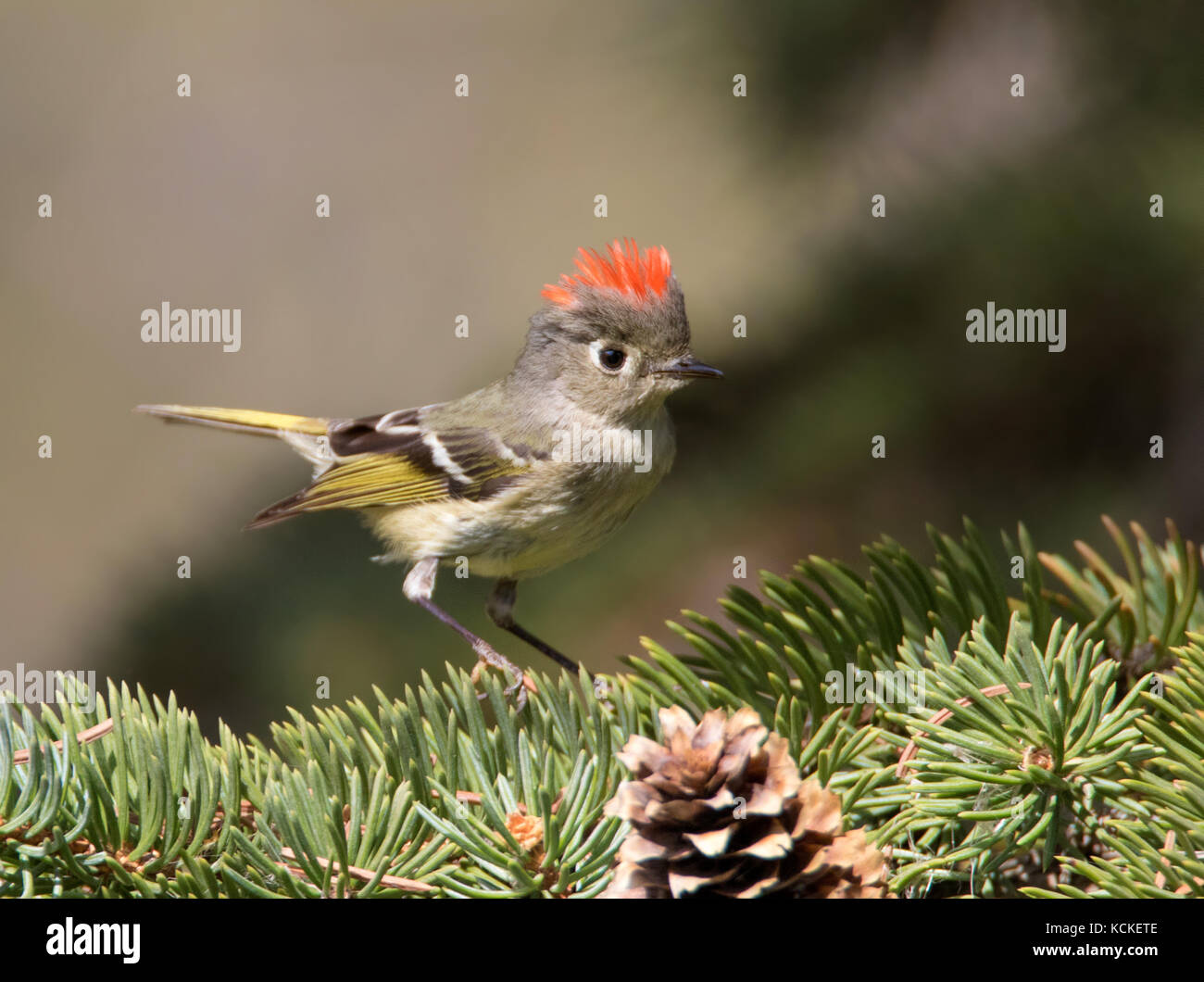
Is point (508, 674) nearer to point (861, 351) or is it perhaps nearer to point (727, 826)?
point (727, 826)

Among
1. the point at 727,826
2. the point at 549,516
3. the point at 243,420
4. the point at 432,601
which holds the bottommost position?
the point at 727,826

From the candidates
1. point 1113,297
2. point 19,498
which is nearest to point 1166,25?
point 1113,297

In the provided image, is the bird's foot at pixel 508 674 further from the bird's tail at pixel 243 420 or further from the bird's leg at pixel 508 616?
the bird's tail at pixel 243 420

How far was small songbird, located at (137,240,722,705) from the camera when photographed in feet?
6.02

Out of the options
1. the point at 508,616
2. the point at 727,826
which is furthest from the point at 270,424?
the point at 727,826

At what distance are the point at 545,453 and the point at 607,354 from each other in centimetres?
21

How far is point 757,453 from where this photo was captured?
169cm

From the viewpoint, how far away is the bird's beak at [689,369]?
1.74m

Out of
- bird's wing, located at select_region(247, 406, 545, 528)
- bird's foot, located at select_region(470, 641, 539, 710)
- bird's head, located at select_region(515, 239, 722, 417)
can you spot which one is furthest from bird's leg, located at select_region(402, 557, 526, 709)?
bird's head, located at select_region(515, 239, 722, 417)

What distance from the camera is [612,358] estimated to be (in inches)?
78.4

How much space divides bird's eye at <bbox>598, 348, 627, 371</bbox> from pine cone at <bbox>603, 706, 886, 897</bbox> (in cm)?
118

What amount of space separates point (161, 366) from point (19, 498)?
0.80 m
